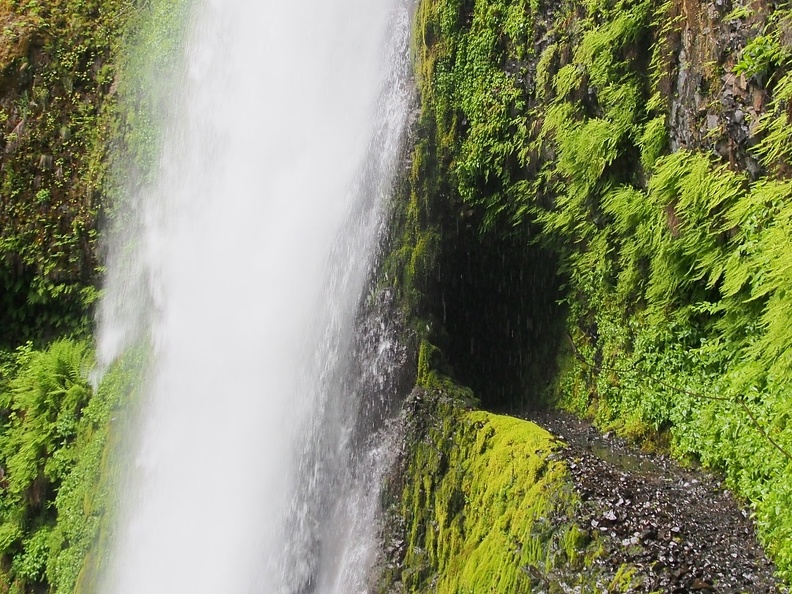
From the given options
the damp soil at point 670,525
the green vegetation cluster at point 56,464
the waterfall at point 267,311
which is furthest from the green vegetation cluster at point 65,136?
the damp soil at point 670,525

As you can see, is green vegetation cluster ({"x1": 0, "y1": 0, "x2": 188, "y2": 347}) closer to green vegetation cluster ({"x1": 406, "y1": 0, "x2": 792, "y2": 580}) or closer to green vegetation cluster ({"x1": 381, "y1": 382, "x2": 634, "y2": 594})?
green vegetation cluster ({"x1": 406, "y1": 0, "x2": 792, "y2": 580})

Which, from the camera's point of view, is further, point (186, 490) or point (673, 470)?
point (186, 490)

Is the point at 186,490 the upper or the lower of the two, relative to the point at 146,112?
lower

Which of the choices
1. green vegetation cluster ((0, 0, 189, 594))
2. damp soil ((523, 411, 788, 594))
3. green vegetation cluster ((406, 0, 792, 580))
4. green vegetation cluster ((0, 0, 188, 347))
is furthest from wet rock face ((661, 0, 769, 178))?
green vegetation cluster ((0, 0, 188, 347))

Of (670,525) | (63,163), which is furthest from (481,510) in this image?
(63,163)

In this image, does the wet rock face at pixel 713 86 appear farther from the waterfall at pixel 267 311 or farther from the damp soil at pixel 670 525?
the waterfall at pixel 267 311

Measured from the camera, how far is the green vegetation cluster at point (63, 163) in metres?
12.3

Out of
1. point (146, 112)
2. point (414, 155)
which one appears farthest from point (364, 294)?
point (146, 112)

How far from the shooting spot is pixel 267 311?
Answer: 8.89 metres

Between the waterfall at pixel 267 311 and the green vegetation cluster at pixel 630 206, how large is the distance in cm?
85

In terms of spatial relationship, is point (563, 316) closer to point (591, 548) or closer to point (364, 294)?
point (364, 294)

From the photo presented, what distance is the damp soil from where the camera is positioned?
13.8 feet

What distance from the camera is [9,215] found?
1293 cm

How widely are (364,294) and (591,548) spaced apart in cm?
403
